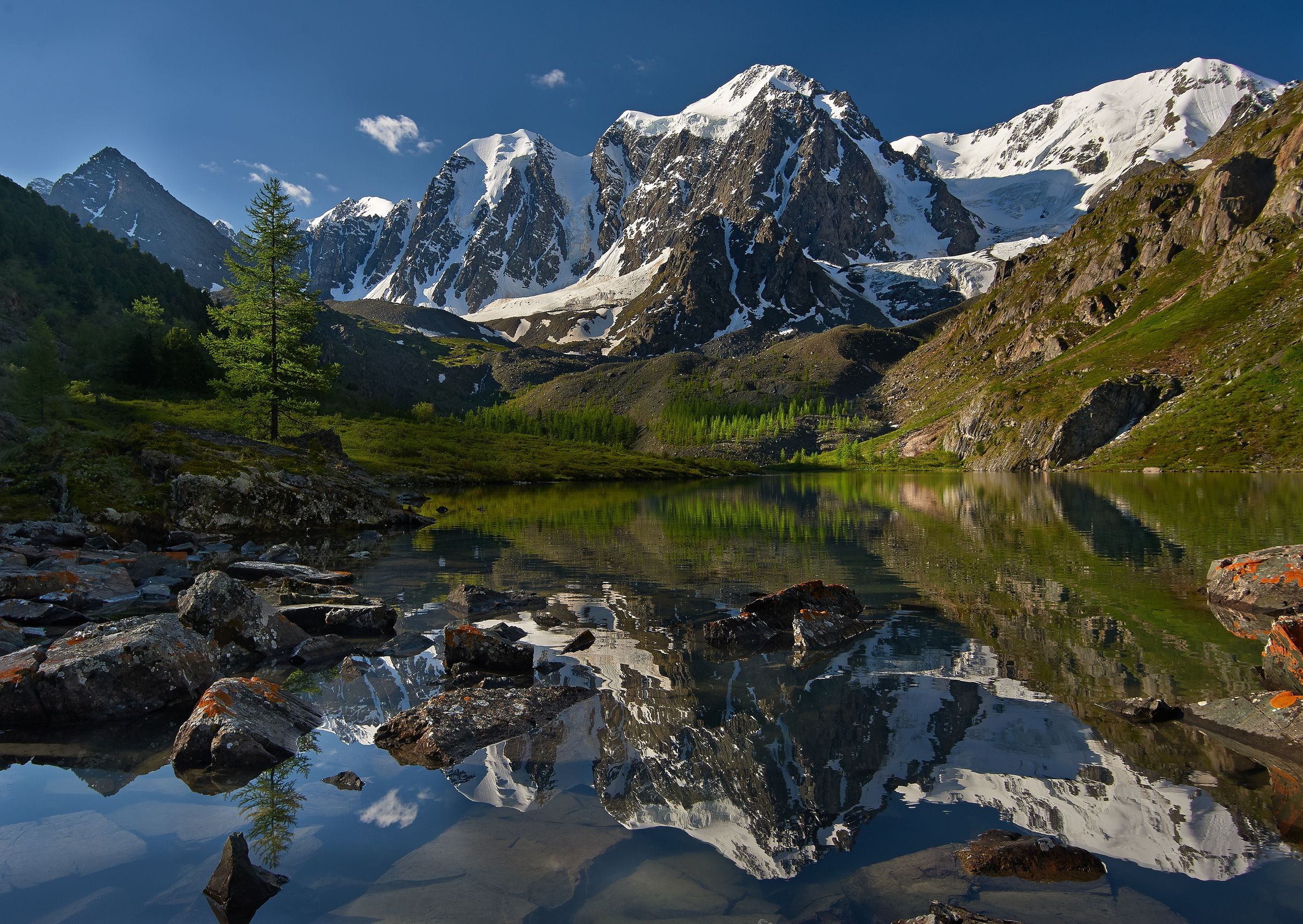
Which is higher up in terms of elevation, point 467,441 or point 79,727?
point 467,441

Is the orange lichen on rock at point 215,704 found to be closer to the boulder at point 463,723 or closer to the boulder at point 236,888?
the boulder at point 463,723

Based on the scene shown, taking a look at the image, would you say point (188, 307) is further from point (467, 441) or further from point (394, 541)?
point (394, 541)

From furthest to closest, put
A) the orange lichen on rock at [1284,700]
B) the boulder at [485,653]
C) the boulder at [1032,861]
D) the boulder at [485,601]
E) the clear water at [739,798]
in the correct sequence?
1. the boulder at [485,601]
2. the boulder at [485,653]
3. the orange lichen on rock at [1284,700]
4. the boulder at [1032,861]
5. the clear water at [739,798]

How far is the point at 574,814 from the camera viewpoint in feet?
26.2

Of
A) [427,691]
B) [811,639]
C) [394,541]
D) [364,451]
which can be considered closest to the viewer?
[427,691]

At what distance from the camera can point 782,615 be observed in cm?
1725

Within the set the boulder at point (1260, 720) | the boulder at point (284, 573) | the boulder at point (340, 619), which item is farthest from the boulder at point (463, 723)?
the boulder at point (284, 573)

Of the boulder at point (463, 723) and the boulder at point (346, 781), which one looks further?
the boulder at point (463, 723)

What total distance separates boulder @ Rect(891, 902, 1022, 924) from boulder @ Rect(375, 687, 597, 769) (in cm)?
647

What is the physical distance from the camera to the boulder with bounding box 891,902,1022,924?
5559 millimetres

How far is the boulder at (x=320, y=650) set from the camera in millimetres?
14961

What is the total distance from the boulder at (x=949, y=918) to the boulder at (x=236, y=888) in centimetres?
597

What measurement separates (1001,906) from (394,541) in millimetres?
35607

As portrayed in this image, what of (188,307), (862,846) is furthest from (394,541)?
(188,307)
